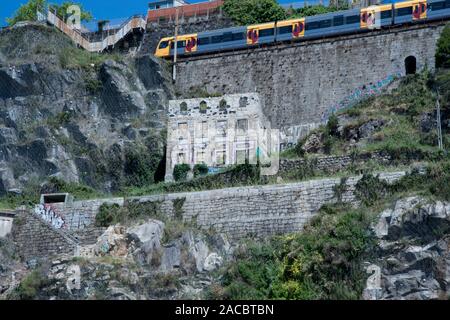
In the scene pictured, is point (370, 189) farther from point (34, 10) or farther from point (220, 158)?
point (34, 10)

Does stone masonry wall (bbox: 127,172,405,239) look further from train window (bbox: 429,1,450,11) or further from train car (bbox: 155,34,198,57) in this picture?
train car (bbox: 155,34,198,57)

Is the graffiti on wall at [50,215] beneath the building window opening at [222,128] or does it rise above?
beneath

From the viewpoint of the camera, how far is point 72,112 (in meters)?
48.0

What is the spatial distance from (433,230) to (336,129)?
39.3ft

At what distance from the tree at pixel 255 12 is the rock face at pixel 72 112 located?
601cm

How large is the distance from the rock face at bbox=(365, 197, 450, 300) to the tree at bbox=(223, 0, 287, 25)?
21.9 m

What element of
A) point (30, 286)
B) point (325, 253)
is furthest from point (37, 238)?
point (325, 253)

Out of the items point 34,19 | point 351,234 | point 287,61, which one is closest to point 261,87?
point 287,61

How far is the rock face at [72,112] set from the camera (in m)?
45.7

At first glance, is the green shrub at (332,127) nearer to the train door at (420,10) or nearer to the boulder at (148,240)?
the train door at (420,10)

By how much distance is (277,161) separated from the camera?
135ft

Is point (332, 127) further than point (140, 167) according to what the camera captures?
No

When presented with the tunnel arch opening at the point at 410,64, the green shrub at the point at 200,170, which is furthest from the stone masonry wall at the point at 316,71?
the green shrub at the point at 200,170

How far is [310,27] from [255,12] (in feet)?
18.2
